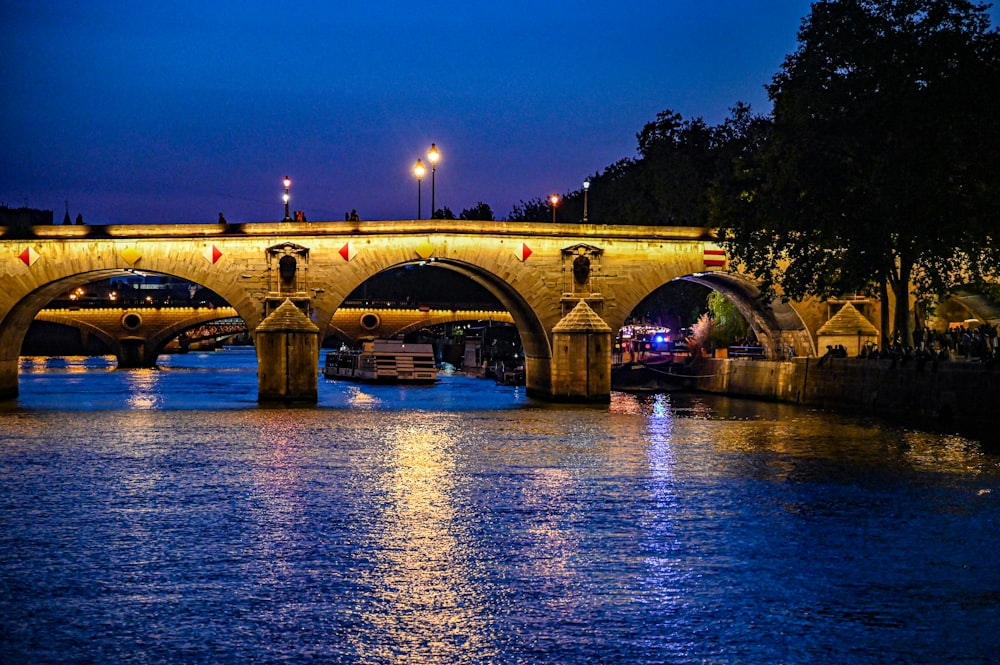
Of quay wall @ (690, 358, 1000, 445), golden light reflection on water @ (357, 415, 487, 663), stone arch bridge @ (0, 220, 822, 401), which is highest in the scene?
stone arch bridge @ (0, 220, 822, 401)

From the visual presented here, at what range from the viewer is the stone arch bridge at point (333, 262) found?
48.9 meters

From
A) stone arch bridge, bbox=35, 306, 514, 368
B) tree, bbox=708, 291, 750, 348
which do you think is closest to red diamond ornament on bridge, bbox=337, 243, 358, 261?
tree, bbox=708, 291, 750, 348

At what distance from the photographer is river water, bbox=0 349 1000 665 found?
525 inches

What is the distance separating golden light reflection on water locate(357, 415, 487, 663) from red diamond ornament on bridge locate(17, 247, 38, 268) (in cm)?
2813

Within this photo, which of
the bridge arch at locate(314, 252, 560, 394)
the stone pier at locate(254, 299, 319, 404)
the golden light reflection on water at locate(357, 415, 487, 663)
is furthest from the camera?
the bridge arch at locate(314, 252, 560, 394)

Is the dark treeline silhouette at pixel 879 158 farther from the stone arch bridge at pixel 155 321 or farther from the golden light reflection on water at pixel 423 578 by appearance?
the stone arch bridge at pixel 155 321

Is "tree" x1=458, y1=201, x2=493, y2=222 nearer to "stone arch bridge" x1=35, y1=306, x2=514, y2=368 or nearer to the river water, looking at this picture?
"stone arch bridge" x1=35, y1=306, x2=514, y2=368

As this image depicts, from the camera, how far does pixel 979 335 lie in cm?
4334

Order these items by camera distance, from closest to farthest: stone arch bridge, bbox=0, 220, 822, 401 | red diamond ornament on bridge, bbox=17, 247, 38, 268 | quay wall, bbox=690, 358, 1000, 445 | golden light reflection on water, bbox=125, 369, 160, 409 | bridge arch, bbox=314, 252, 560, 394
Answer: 1. quay wall, bbox=690, 358, 1000, 445
2. stone arch bridge, bbox=0, 220, 822, 401
3. red diamond ornament on bridge, bbox=17, 247, 38, 268
4. bridge arch, bbox=314, 252, 560, 394
5. golden light reflection on water, bbox=125, 369, 160, 409

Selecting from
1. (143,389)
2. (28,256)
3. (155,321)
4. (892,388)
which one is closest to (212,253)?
(28,256)

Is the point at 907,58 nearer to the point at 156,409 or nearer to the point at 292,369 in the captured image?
the point at 292,369

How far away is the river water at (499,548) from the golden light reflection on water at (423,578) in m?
0.05

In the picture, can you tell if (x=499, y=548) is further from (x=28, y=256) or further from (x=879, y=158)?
(x=28, y=256)

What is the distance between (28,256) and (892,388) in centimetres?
3286
